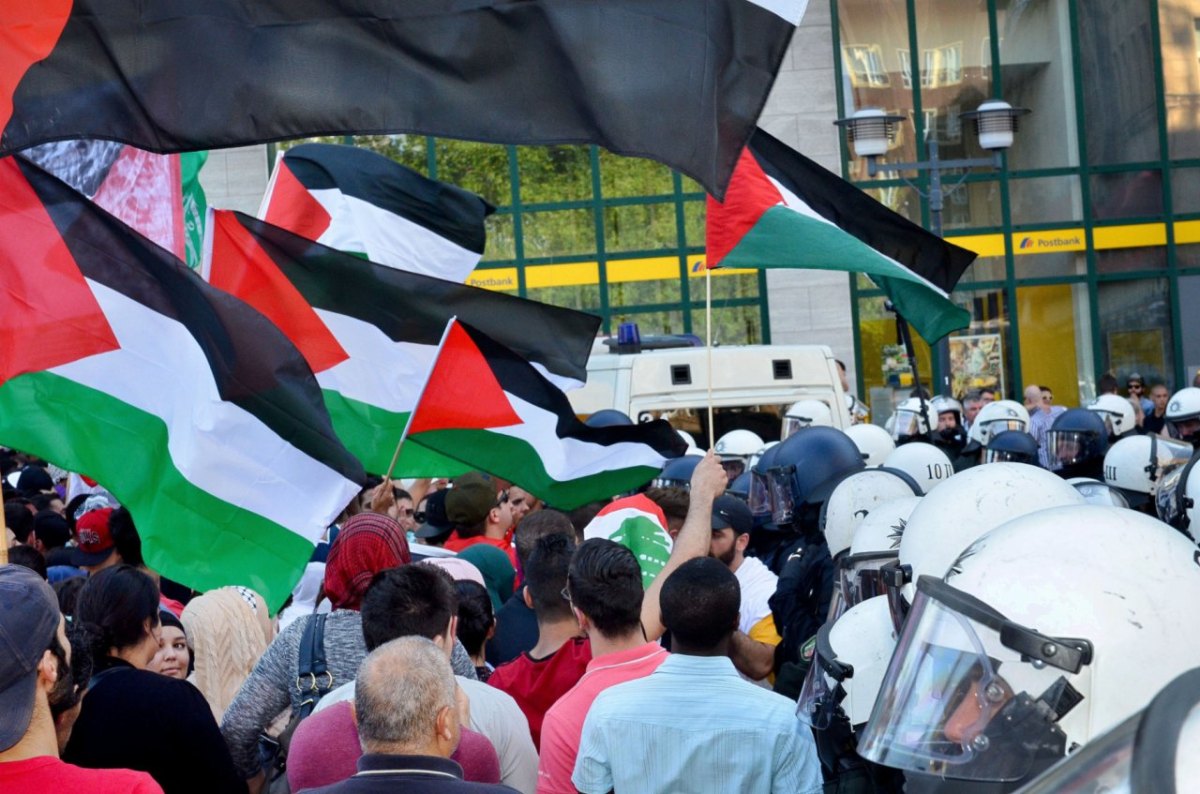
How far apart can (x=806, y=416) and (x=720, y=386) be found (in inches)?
36.1

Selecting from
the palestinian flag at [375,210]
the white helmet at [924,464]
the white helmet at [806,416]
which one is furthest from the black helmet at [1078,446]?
the palestinian flag at [375,210]

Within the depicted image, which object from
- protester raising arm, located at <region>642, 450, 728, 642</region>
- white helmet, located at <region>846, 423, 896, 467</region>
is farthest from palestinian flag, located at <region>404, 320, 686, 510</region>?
white helmet, located at <region>846, 423, 896, 467</region>

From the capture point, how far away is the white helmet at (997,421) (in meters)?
14.9

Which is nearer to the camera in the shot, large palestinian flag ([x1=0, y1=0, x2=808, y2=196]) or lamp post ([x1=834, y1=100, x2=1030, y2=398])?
large palestinian flag ([x1=0, y1=0, x2=808, y2=196])

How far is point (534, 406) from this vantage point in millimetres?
7582

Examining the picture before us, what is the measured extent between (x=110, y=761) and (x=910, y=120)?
22582 millimetres

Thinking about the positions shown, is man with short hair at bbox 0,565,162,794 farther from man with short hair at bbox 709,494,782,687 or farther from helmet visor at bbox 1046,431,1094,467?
helmet visor at bbox 1046,431,1094,467

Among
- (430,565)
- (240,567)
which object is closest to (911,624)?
(430,565)

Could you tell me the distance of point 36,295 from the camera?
5.61 meters

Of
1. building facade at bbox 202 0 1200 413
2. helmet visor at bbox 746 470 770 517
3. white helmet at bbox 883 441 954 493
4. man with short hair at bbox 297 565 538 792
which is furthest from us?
building facade at bbox 202 0 1200 413

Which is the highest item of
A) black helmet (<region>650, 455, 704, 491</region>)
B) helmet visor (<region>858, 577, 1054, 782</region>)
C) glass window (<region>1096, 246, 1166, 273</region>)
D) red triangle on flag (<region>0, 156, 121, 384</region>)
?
glass window (<region>1096, 246, 1166, 273</region>)

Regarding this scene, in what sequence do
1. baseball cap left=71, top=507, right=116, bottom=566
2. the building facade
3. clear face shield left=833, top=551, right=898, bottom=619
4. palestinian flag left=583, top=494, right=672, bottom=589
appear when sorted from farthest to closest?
the building facade
baseball cap left=71, top=507, right=116, bottom=566
palestinian flag left=583, top=494, right=672, bottom=589
clear face shield left=833, top=551, right=898, bottom=619

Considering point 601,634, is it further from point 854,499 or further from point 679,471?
point 679,471

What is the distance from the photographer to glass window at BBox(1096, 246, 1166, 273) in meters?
25.5
